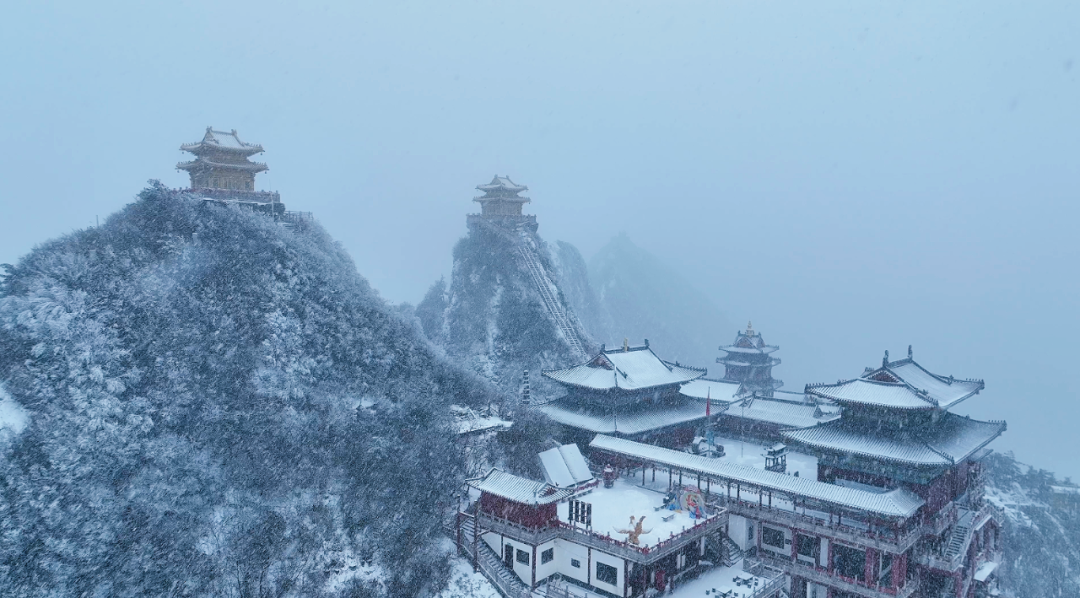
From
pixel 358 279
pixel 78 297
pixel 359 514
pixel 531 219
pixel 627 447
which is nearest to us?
pixel 359 514

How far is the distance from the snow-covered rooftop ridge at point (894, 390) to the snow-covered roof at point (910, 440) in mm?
1637

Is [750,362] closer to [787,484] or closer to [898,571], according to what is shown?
[787,484]

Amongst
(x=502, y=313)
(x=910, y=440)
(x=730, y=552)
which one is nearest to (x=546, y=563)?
(x=730, y=552)

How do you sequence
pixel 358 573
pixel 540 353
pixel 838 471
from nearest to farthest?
pixel 358 573, pixel 838 471, pixel 540 353

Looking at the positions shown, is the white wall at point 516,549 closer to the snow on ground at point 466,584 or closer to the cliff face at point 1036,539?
the snow on ground at point 466,584

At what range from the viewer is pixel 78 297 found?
33.8m

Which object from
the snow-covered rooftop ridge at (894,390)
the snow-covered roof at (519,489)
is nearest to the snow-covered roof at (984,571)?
the snow-covered rooftop ridge at (894,390)

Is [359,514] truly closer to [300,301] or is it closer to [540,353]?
[300,301]

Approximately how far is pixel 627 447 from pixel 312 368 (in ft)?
66.4

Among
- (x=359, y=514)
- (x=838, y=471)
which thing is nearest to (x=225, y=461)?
(x=359, y=514)

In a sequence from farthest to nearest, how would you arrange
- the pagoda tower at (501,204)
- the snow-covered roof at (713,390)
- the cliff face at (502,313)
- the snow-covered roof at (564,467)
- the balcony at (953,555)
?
the pagoda tower at (501,204)
the cliff face at (502,313)
the snow-covered roof at (713,390)
the snow-covered roof at (564,467)
the balcony at (953,555)

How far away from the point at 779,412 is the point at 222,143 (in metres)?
48.2

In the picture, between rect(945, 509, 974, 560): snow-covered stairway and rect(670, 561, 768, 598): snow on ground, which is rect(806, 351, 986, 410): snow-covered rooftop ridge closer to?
rect(945, 509, 974, 560): snow-covered stairway

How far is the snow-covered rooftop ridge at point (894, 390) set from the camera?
35062 millimetres
